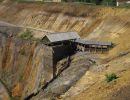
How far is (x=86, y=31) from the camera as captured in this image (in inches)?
2552

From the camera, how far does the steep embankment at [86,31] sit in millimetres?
38359

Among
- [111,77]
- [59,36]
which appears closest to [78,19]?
[59,36]

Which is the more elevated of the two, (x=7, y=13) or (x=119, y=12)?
(x=119, y=12)

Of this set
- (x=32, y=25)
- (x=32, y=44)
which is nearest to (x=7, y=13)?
(x=32, y=25)

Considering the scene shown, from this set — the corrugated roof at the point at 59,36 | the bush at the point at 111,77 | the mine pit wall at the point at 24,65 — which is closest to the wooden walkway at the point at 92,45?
the corrugated roof at the point at 59,36

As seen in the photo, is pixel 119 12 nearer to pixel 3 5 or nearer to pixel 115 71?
pixel 115 71

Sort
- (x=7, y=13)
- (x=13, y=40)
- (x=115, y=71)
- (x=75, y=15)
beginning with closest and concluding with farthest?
1. (x=115, y=71)
2. (x=13, y=40)
3. (x=75, y=15)
4. (x=7, y=13)

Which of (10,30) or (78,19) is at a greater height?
(78,19)

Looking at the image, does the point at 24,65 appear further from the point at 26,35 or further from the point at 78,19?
the point at 78,19

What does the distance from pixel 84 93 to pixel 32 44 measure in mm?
26379

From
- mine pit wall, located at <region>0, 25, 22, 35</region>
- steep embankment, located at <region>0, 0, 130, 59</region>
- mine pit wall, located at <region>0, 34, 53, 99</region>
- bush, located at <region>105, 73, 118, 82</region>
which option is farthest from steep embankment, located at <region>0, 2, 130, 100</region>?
mine pit wall, located at <region>0, 25, 22, 35</region>

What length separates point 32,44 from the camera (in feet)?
205

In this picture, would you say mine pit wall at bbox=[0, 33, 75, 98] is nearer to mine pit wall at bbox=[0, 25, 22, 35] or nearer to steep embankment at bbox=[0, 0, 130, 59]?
mine pit wall at bbox=[0, 25, 22, 35]

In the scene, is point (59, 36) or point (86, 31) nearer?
point (59, 36)
